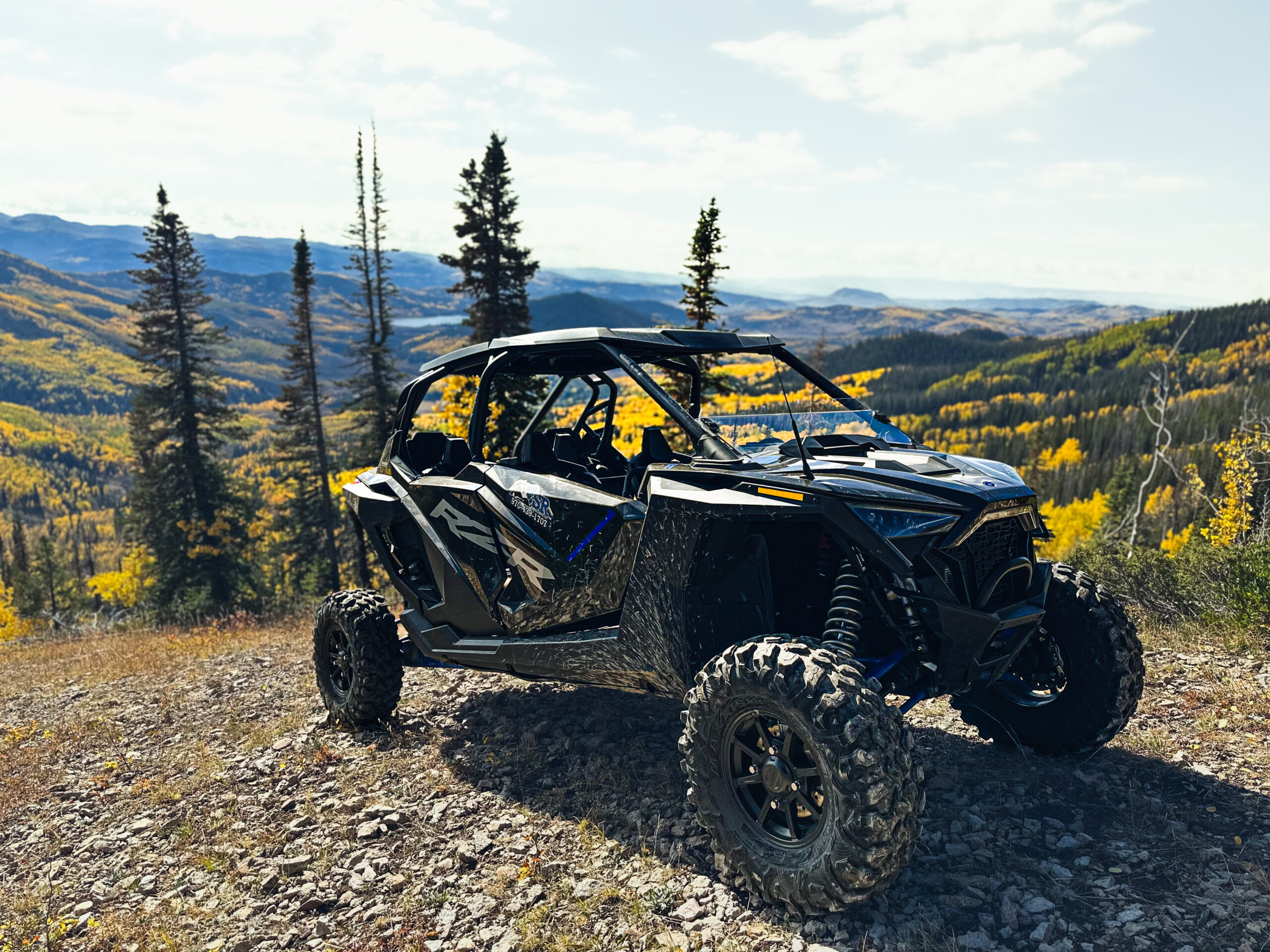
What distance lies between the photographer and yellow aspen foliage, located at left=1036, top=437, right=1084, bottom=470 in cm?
9938

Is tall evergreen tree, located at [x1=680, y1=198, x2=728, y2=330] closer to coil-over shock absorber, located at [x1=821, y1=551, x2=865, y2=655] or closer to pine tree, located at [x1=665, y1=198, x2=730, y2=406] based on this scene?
pine tree, located at [x1=665, y1=198, x2=730, y2=406]

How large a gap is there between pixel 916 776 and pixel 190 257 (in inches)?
1242

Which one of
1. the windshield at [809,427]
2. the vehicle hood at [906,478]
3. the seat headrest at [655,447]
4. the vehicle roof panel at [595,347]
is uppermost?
Answer: the vehicle roof panel at [595,347]

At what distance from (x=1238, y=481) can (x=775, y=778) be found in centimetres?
2205

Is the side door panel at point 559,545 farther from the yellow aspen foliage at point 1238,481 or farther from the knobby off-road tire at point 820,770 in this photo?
the yellow aspen foliage at point 1238,481

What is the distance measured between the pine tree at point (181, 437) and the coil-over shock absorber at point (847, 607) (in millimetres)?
27571

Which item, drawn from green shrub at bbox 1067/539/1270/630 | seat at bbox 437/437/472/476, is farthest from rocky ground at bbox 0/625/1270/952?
seat at bbox 437/437/472/476

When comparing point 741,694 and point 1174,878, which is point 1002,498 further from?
point 1174,878

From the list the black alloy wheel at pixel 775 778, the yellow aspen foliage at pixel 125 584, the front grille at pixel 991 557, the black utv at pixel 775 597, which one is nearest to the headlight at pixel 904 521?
the black utv at pixel 775 597

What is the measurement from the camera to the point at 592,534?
14.8 ft

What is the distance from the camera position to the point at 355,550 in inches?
1357

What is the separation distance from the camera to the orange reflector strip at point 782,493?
3.60 metres

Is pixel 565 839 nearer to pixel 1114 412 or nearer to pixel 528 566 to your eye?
pixel 528 566

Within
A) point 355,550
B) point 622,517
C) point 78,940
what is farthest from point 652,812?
point 355,550
